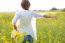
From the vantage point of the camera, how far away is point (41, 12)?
170cm

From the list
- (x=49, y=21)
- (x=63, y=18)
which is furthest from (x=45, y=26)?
(x=63, y=18)

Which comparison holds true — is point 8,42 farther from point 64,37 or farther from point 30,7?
point 64,37

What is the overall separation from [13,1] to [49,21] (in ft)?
1.22

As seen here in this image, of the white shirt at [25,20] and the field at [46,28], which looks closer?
the white shirt at [25,20]

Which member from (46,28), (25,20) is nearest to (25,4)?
(25,20)

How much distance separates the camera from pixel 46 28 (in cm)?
173

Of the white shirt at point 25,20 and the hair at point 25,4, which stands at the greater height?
the hair at point 25,4

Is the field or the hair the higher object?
the hair

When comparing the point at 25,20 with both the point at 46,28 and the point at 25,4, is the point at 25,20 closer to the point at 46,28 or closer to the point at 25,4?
the point at 25,4

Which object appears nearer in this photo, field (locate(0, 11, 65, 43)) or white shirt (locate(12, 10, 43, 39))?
white shirt (locate(12, 10, 43, 39))

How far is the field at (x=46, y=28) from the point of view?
1680 mm

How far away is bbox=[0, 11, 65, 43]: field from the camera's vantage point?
1680 mm

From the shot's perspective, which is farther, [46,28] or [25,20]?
[46,28]

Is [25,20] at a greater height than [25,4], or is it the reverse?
[25,4]
